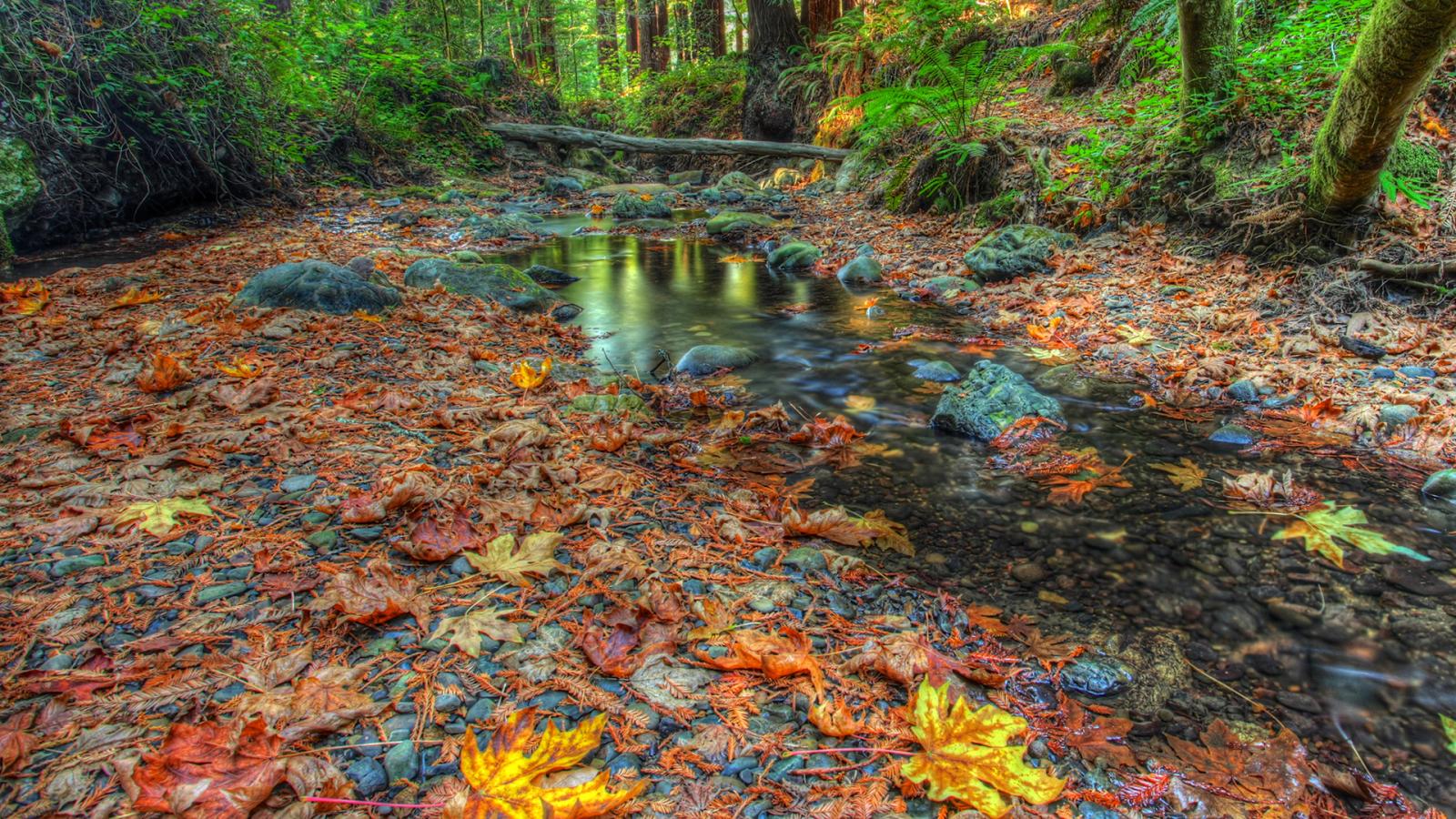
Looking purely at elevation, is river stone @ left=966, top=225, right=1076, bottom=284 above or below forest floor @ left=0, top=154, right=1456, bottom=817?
above

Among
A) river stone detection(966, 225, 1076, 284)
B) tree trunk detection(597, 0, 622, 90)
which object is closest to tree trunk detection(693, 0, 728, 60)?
tree trunk detection(597, 0, 622, 90)

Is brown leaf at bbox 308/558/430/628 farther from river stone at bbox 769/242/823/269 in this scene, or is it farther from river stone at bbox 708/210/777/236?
river stone at bbox 708/210/777/236

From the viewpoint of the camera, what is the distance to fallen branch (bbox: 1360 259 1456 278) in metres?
3.87

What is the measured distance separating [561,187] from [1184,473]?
12.6 m

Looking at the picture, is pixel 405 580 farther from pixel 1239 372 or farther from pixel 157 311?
pixel 1239 372

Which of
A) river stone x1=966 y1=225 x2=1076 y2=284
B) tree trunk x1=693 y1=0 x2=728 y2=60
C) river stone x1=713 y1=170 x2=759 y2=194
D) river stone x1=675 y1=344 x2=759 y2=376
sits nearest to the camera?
river stone x1=675 y1=344 x2=759 y2=376

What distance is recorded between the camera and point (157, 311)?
439 cm

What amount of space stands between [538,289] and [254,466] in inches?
147

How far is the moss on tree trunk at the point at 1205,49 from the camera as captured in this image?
5160mm

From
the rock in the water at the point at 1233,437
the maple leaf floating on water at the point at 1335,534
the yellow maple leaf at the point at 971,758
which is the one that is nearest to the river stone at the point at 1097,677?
the yellow maple leaf at the point at 971,758

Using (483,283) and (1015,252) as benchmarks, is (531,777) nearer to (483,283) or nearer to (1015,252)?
(483,283)

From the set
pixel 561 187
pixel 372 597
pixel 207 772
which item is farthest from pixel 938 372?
pixel 561 187

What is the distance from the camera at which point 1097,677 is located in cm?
193

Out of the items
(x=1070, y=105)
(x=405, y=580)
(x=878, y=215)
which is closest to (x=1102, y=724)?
(x=405, y=580)
